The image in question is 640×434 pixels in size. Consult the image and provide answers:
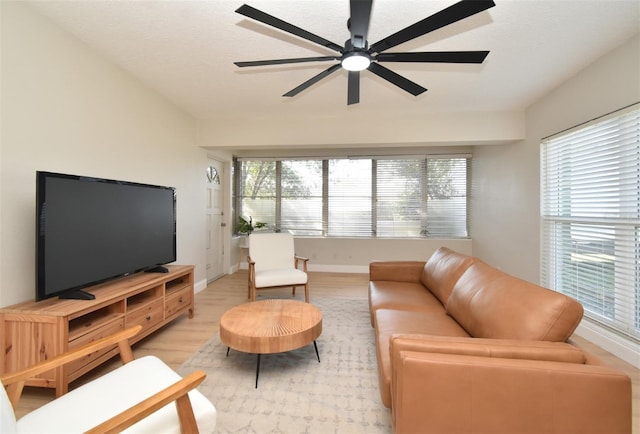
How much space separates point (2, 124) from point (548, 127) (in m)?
5.07

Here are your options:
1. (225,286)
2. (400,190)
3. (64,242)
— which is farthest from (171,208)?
(400,190)

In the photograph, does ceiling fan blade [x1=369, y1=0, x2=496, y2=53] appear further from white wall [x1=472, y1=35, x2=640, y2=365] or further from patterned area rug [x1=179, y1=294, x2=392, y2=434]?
patterned area rug [x1=179, y1=294, x2=392, y2=434]

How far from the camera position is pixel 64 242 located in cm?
198

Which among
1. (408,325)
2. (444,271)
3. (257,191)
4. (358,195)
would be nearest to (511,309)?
(408,325)

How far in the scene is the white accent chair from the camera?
98 cm

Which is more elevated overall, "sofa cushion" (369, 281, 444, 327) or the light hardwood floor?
"sofa cushion" (369, 281, 444, 327)

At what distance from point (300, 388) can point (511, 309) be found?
4.69 ft

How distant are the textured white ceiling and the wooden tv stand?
206 centimetres

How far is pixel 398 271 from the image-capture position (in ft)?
10.8

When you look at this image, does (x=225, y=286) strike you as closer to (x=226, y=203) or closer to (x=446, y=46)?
(x=226, y=203)

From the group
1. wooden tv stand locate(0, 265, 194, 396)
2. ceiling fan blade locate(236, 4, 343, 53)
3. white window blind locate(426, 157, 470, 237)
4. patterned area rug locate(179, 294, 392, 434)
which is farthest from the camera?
white window blind locate(426, 157, 470, 237)

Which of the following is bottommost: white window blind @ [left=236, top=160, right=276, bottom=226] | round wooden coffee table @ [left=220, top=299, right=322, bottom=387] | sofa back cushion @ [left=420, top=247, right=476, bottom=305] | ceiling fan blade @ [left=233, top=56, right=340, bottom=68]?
round wooden coffee table @ [left=220, top=299, right=322, bottom=387]

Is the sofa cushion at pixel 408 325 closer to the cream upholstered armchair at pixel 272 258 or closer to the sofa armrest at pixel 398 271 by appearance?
the sofa armrest at pixel 398 271

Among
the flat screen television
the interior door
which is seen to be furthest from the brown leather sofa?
the interior door
